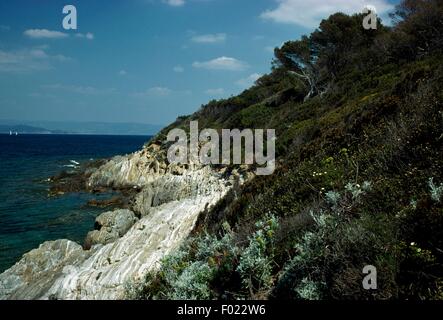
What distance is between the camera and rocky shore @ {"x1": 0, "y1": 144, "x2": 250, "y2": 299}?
12.2 m

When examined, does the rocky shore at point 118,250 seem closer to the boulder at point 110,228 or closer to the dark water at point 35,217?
the boulder at point 110,228

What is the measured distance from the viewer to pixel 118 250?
1394 centimetres

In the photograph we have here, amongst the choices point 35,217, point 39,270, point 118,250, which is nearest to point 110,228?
point 39,270

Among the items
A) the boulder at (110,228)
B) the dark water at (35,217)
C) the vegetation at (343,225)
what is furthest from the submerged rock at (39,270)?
the vegetation at (343,225)

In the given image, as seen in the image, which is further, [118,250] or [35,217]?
[35,217]

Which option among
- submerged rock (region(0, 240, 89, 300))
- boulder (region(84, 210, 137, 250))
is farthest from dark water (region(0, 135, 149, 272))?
boulder (region(84, 210, 137, 250))

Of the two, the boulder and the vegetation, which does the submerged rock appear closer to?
the boulder

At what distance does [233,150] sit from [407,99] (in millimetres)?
14833

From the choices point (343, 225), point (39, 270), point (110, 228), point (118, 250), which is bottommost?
point (39, 270)

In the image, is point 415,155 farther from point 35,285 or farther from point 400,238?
point 35,285

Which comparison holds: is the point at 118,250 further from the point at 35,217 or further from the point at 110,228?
the point at 35,217

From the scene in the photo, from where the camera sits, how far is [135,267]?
484 inches

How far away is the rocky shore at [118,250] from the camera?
12.2 meters
